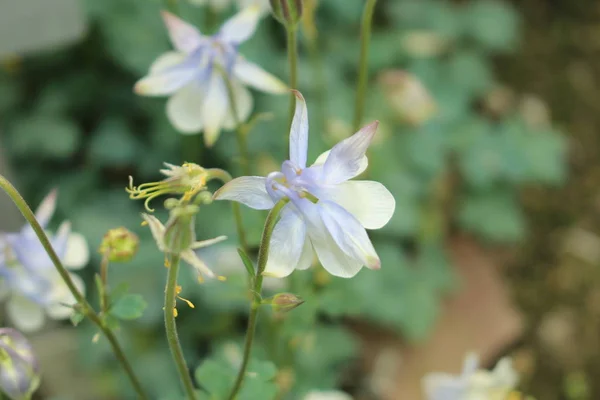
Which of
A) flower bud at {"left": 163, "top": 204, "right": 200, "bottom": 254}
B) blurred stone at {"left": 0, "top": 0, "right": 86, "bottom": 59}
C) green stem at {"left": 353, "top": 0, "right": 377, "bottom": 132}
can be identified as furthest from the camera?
blurred stone at {"left": 0, "top": 0, "right": 86, "bottom": 59}

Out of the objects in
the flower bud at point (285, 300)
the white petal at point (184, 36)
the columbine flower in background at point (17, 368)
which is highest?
the white petal at point (184, 36)

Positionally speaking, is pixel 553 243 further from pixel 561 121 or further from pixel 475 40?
pixel 475 40

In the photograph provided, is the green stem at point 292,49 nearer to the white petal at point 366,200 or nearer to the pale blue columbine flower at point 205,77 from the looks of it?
the pale blue columbine flower at point 205,77

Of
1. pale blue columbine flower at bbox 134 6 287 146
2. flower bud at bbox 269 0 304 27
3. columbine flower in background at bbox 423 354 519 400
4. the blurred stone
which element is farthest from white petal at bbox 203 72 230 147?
the blurred stone

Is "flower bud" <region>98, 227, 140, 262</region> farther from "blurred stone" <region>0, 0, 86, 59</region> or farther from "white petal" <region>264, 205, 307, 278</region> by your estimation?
"blurred stone" <region>0, 0, 86, 59</region>

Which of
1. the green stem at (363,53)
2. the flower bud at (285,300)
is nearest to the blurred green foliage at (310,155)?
the green stem at (363,53)

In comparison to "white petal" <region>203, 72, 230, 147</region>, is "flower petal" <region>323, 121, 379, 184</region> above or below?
above

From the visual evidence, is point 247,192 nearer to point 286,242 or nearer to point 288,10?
point 286,242
